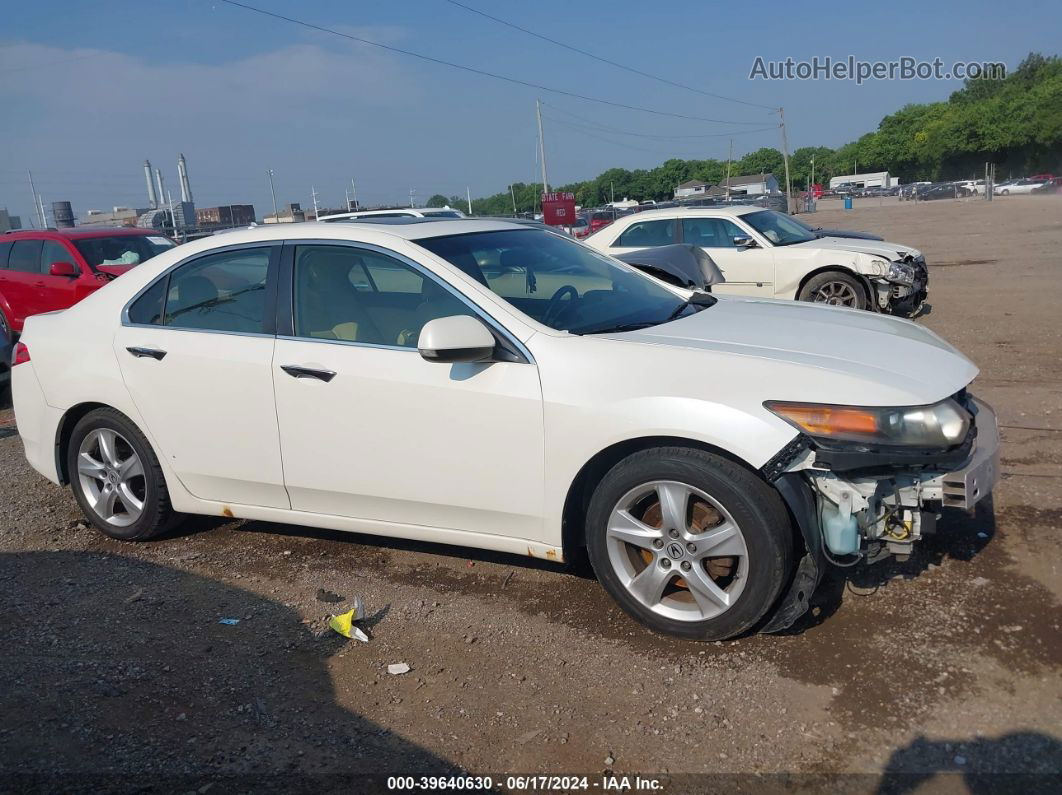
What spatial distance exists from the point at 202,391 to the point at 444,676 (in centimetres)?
193

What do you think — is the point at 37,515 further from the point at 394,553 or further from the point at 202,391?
the point at 394,553

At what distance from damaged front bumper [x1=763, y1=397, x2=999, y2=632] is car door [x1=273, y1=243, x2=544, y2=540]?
3.41 ft

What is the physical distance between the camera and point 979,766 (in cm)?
273

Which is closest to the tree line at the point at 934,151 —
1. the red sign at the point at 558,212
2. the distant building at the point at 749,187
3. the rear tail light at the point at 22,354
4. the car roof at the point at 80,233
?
the distant building at the point at 749,187

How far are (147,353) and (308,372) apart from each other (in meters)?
1.07

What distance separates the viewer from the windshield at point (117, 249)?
11.6 meters

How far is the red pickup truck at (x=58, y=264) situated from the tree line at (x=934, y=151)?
1703 inches

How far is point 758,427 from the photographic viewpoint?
327cm

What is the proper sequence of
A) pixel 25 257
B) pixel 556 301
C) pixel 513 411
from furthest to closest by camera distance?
pixel 25 257, pixel 556 301, pixel 513 411

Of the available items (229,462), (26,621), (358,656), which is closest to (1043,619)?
(358,656)

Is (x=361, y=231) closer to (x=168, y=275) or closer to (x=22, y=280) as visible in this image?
(x=168, y=275)

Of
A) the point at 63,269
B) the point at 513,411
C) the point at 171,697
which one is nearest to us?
the point at 171,697

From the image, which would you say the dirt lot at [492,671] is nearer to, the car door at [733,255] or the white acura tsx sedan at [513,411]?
the white acura tsx sedan at [513,411]

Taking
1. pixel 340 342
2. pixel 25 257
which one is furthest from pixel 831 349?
pixel 25 257
